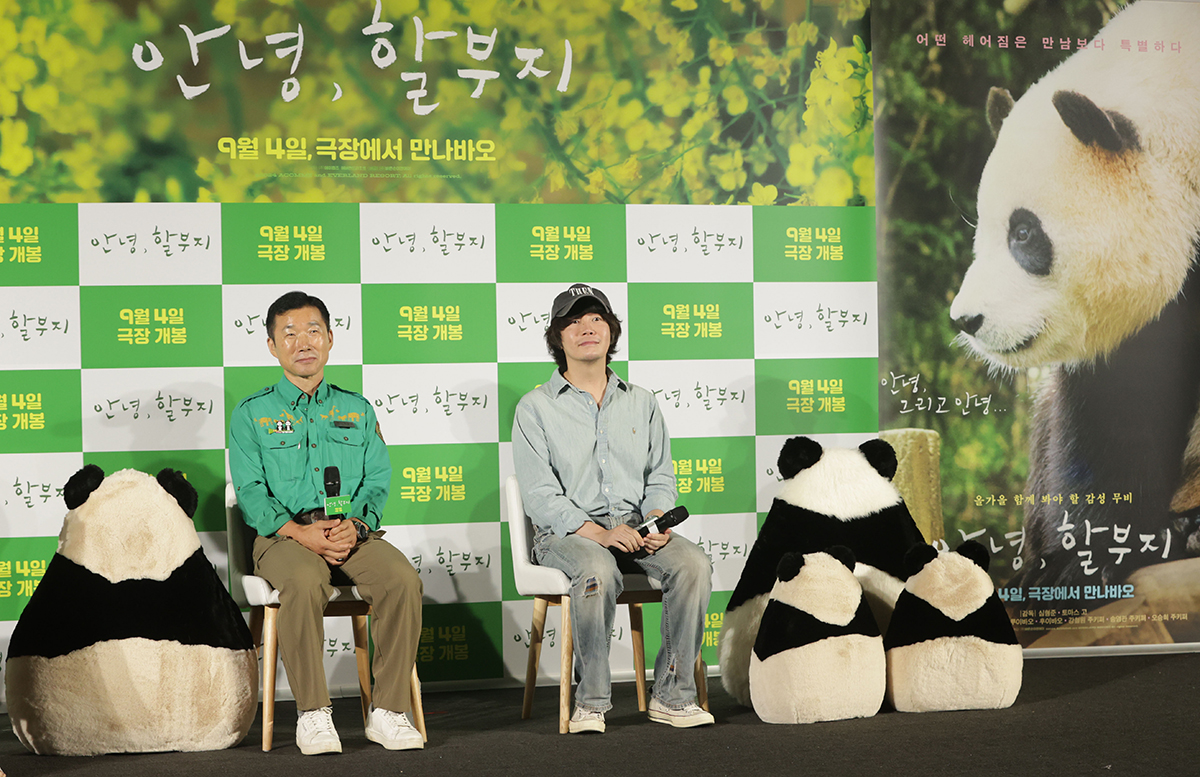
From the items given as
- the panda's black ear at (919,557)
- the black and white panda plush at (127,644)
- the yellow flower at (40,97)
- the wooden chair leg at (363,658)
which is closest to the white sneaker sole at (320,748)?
the black and white panda plush at (127,644)

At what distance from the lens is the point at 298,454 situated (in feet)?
8.71

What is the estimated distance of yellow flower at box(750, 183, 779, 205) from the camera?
3375mm

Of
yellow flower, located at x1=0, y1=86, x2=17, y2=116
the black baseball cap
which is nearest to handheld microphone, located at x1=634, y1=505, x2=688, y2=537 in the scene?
the black baseball cap

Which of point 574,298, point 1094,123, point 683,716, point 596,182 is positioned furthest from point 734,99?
point 683,716

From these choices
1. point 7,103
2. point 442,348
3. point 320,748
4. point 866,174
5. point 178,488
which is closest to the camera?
point 320,748

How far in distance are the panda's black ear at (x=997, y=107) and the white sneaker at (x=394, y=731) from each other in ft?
8.56

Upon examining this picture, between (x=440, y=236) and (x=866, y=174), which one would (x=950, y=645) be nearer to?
(x=866, y=174)

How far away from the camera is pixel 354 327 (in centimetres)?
318

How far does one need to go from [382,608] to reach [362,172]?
4.63 feet

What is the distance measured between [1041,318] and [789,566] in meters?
1.44

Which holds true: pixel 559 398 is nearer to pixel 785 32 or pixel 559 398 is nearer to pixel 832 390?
pixel 832 390

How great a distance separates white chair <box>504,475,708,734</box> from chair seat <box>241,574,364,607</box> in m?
0.43

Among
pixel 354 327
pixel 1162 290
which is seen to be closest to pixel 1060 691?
pixel 1162 290

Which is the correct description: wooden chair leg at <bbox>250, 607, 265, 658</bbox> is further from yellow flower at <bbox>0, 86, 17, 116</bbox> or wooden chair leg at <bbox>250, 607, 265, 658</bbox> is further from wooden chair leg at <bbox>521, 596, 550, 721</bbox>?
yellow flower at <bbox>0, 86, 17, 116</bbox>
